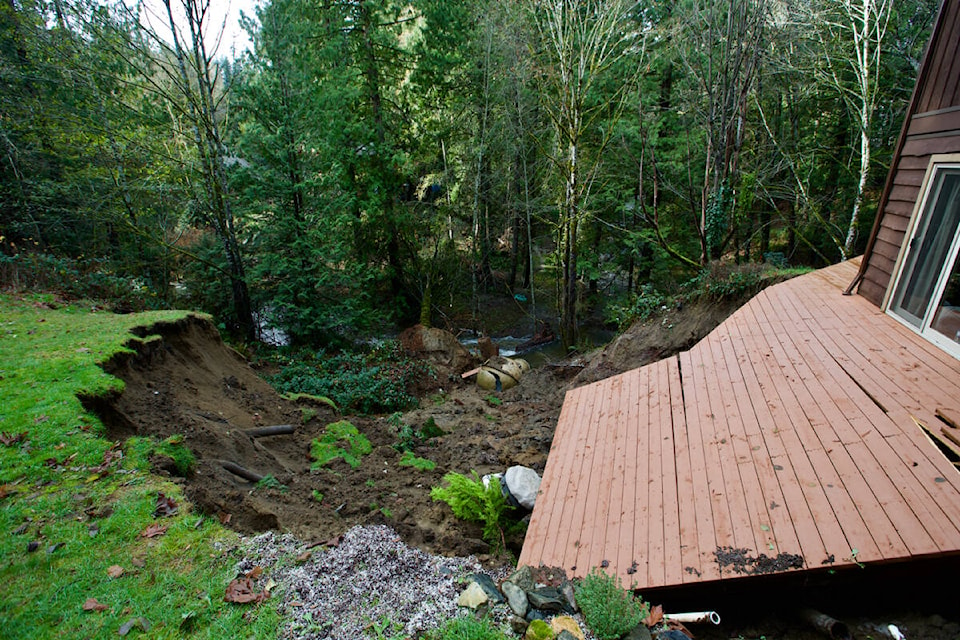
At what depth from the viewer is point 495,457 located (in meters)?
6.15

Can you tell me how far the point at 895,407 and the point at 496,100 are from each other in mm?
13935

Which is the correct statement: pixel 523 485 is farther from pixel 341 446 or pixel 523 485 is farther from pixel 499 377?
pixel 499 377

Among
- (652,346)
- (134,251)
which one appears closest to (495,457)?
(652,346)

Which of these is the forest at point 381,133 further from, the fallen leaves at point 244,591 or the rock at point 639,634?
the fallen leaves at point 244,591

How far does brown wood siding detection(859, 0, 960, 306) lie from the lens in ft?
14.5

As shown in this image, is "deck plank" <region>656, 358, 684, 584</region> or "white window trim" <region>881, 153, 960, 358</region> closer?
"deck plank" <region>656, 358, 684, 584</region>

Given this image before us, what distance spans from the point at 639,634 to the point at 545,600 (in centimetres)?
53

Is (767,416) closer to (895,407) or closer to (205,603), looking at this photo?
(895,407)

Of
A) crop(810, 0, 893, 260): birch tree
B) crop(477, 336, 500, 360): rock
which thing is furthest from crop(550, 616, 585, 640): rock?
crop(810, 0, 893, 260): birch tree

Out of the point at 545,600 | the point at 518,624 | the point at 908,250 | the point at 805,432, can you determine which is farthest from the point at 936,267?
the point at 518,624

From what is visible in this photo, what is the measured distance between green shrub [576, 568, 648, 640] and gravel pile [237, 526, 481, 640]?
764 millimetres

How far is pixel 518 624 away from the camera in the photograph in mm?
2414

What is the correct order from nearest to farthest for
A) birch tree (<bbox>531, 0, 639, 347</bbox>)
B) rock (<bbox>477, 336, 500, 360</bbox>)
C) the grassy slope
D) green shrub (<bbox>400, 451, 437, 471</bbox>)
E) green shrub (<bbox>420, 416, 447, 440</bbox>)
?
the grassy slope → green shrub (<bbox>400, 451, 437, 471</bbox>) → green shrub (<bbox>420, 416, 447, 440</bbox>) → birch tree (<bbox>531, 0, 639, 347</bbox>) → rock (<bbox>477, 336, 500, 360</bbox>)

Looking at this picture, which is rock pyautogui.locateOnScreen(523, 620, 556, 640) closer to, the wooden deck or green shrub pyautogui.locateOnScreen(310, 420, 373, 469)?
the wooden deck
